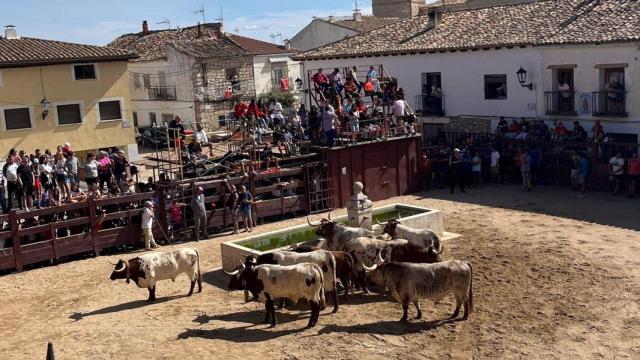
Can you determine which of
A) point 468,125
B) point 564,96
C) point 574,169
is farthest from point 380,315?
point 468,125

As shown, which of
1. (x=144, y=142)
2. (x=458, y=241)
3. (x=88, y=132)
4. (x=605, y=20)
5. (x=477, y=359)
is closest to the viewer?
(x=477, y=359)

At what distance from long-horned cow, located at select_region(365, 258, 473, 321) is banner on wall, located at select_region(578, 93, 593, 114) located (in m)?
18.1

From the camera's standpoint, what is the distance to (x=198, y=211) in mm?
23094

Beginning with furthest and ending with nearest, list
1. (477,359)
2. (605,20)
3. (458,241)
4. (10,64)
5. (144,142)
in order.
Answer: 1. (144,142)
2. (10,64)
3. (605,20)
4. (458,241)
5. (477,359)

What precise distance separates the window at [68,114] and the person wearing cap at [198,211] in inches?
596

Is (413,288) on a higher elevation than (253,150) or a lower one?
lower

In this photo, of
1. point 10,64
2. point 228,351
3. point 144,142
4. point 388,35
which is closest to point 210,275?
point 228,351

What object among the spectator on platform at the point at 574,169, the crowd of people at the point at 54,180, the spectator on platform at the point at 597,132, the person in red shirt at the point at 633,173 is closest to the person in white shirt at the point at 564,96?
the spectator on platform at the point at 597,132

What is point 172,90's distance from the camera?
50.8m

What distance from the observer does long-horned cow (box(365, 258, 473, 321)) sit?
1492cm

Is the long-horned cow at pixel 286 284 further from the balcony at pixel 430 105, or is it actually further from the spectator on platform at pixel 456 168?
the balcony at pixel 430 105

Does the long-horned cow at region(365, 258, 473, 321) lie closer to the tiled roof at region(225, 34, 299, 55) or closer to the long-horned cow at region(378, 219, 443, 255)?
the long-horned cow at region(378, 219, 443, 255)

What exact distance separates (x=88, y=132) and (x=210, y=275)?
1941 centimetres

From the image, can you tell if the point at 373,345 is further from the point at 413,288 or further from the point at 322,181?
the point at 322,181
